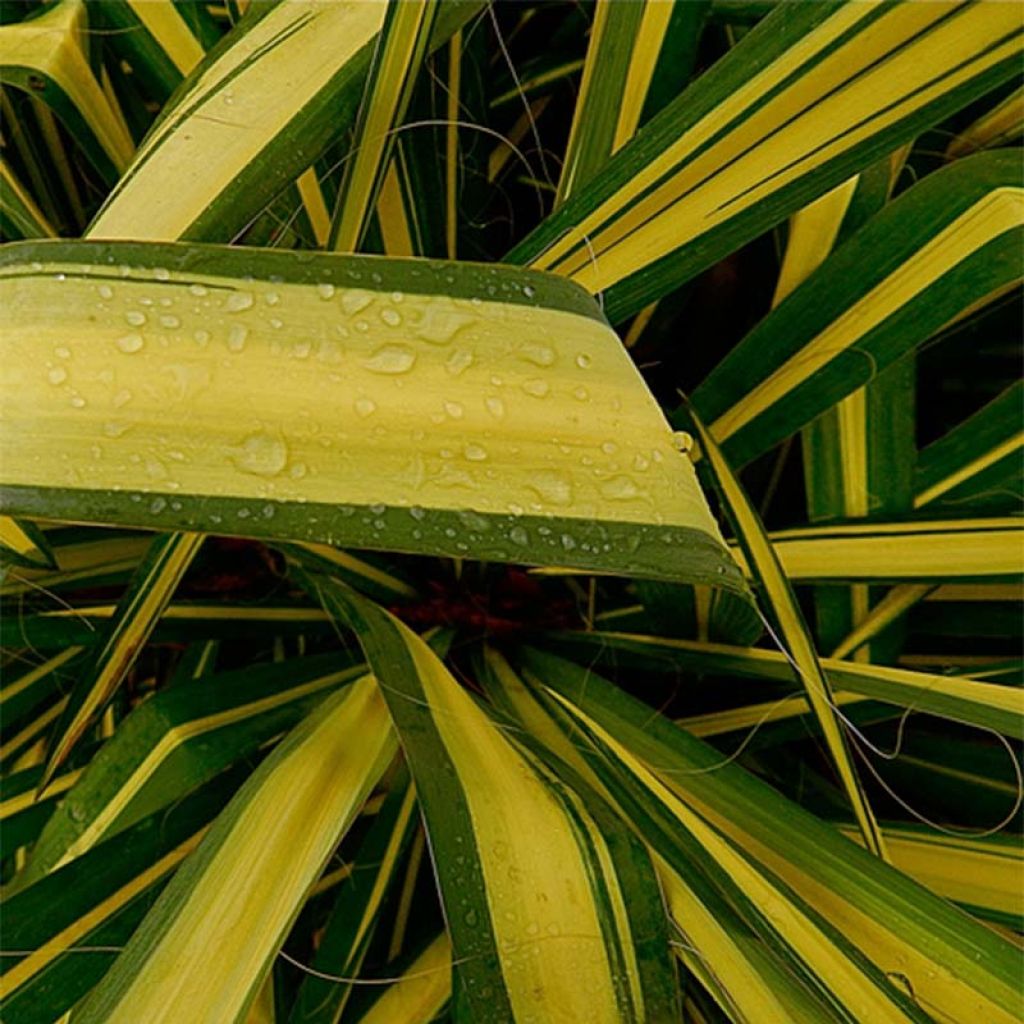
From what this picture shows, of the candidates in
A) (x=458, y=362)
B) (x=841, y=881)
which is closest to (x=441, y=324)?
(x=458, y=362)

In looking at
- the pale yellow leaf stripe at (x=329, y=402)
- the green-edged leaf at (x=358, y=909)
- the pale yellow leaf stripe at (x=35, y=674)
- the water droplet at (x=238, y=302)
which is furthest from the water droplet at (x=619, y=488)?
the pale yellow leaf stripe at (x=35, y=674)

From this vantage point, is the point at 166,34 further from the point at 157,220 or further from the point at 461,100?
the point at 157,220

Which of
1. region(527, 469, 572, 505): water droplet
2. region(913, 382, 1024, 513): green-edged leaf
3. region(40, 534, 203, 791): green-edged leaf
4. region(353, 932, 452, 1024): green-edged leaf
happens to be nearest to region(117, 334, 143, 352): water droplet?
region(527, 469, 572, 505): water droplet

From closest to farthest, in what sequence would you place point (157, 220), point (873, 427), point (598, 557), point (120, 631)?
point (598, 557)
point (157, 220)
point (120, 631)
point (873, 427)

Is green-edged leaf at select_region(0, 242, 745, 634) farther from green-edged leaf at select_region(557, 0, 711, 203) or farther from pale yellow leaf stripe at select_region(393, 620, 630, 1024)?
green-edged leaf at select_region(557, 0, 711, 203)

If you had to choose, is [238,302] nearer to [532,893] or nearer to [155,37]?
[532,893]

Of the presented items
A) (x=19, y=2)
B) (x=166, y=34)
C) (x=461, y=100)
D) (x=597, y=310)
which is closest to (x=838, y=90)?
(x=597, y=310)
